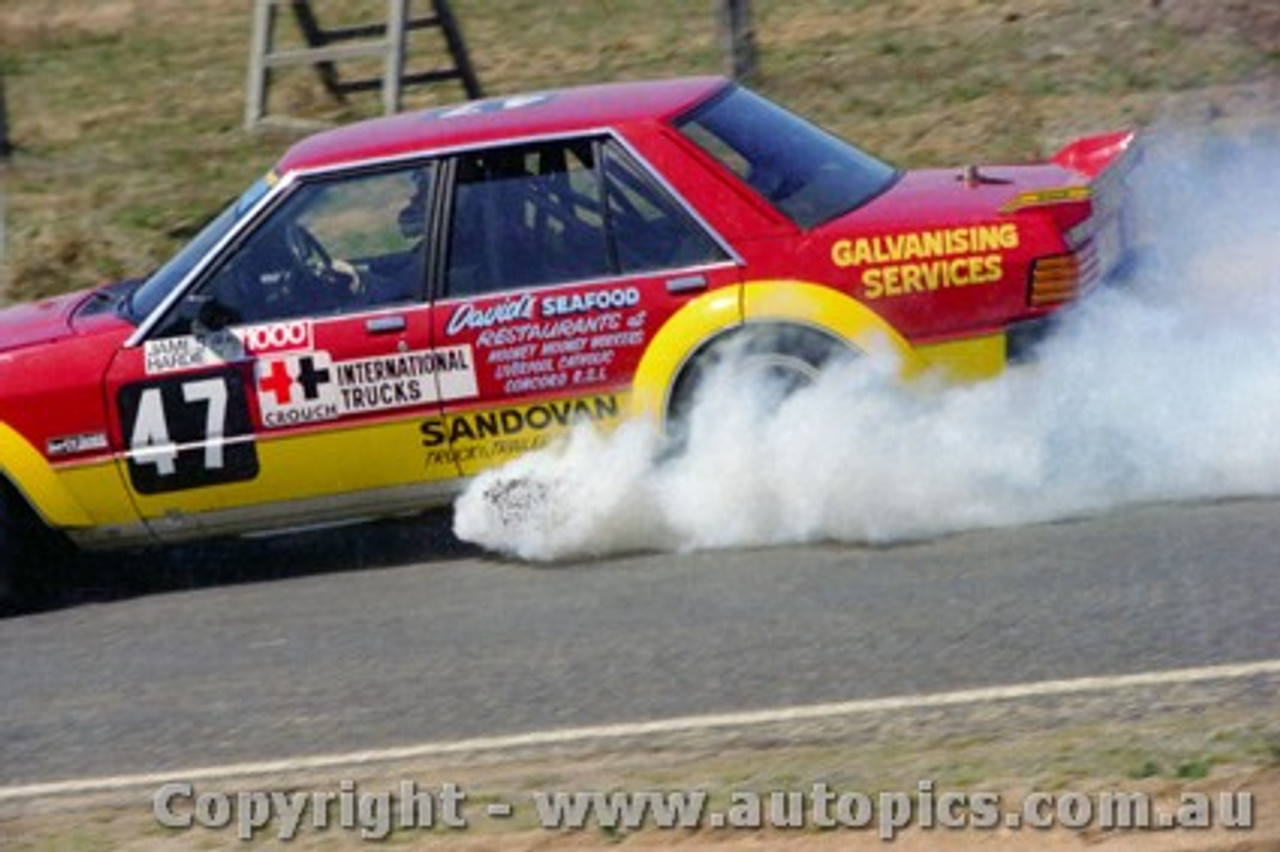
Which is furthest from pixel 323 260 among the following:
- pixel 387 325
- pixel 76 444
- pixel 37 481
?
pixel 37 481

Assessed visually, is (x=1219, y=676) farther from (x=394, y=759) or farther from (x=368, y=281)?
(x=368, y=281)

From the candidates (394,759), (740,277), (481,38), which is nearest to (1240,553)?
(740,277)

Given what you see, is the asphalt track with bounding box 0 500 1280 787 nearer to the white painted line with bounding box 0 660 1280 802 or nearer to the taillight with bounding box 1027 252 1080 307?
the white painted line with bounding box 0 660 1280 802

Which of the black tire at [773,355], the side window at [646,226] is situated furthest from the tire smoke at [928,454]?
the side window at [646,226]

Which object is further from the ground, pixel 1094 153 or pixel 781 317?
pixel 1094 153

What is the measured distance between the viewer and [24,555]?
8898mm

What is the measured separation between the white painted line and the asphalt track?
0.22ft

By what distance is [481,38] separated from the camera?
57.8 ft

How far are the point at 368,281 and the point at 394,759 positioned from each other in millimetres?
2532

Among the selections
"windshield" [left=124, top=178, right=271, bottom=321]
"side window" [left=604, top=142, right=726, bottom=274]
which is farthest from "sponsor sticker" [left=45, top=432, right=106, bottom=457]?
"side window" [left=604, top=142, right=726, bottom=274]

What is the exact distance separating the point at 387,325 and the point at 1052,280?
2.34 meters

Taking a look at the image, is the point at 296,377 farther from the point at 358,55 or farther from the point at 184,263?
the point at 358,55

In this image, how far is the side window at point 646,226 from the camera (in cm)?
841

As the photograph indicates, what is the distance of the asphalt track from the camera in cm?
687
